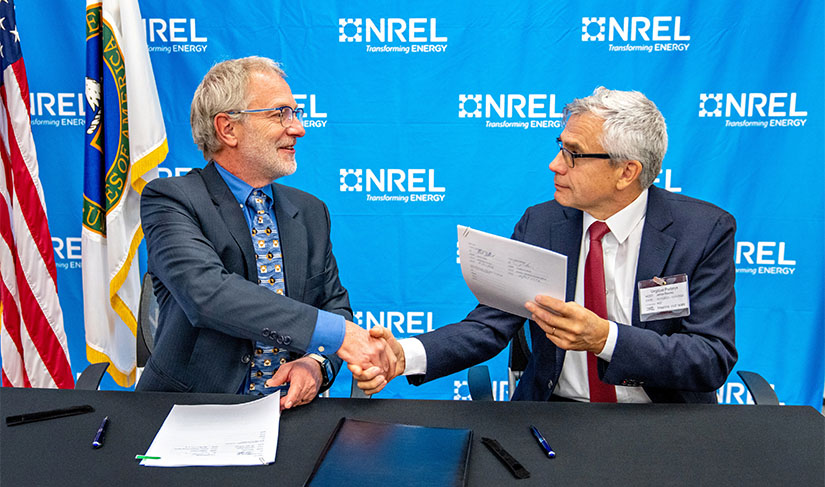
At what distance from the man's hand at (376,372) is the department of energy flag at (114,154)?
1908 millimetres

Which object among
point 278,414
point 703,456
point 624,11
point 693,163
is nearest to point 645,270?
point 703,456

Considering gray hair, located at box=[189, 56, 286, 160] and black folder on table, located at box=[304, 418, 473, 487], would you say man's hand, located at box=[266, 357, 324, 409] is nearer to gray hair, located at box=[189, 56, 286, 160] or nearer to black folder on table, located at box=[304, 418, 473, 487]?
black folder on table, located at box=[304, 418, 473, 487]

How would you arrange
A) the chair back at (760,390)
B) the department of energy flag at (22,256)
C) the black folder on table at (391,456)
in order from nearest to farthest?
the black folder on table at (391,456) < the chair back at (760,390) < the department of energy flag at (22,256)

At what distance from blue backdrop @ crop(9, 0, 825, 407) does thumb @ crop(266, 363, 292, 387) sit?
1.76 metres

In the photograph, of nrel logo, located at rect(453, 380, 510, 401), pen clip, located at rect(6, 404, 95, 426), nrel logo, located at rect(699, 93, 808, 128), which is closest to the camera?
pen clip, located at rect(6, 404, 95, 426)

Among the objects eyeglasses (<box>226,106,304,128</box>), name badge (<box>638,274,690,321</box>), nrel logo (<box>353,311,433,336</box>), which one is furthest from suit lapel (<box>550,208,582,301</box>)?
nrel logo (<box>353,311,433,336</box>)

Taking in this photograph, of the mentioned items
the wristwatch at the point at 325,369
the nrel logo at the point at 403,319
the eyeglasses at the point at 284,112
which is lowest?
the nrel logo at the point at 403,319

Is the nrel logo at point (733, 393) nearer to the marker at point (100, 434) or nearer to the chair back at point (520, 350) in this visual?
the chair back at point (520, 350)

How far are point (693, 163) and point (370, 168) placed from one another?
1.85m

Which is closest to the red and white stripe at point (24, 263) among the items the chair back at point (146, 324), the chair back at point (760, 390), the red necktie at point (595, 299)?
the chair back at point (146, 324)

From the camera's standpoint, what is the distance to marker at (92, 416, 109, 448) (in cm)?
143

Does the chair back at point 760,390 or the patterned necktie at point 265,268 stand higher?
the patterned necktie at point 265,268

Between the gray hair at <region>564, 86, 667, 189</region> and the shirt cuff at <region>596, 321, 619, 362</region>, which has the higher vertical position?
the gray hair at <region>564, 86, 667, 189</region>

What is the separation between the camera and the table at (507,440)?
51.6 inches
